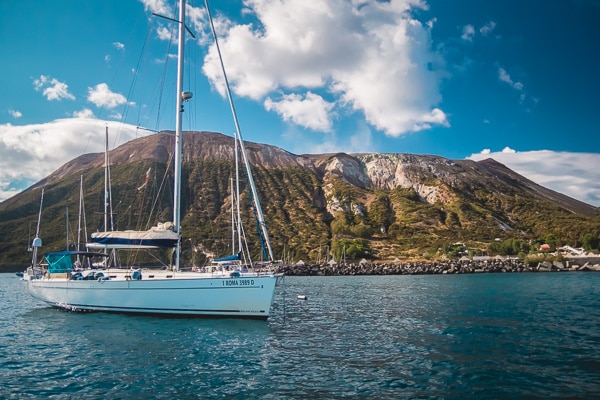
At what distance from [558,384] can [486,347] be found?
20.6ft

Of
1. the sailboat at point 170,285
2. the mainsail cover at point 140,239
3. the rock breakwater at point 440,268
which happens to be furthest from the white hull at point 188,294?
the rock breakwater at point 440,268

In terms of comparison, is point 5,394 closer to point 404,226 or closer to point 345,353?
Result: point 345,353

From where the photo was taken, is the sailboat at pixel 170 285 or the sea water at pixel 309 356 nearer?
the sea water at pixel 309 356

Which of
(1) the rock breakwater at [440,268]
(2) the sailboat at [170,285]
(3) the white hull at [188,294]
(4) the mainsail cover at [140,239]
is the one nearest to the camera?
(3) the white hull at [188,294]

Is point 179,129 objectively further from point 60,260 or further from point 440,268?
point 440,268

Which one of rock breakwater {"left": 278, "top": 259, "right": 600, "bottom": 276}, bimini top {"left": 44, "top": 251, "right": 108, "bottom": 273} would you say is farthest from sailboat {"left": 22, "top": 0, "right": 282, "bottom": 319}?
rock breakwater {"left": 278, "top": 259, "right": 600, "bottom": 276}

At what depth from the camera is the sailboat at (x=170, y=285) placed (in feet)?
92.4

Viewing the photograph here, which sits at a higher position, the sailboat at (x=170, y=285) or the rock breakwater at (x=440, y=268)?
the sailboat at (x=170, y=285)

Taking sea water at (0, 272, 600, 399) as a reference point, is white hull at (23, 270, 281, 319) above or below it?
above

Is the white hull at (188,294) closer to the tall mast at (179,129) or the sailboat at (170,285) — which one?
the sailboat at (170,285)

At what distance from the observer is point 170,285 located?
29.0 meters

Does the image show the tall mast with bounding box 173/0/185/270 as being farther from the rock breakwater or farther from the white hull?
the rock breakwater

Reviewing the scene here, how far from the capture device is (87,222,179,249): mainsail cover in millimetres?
31453

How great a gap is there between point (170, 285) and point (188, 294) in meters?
1.47
